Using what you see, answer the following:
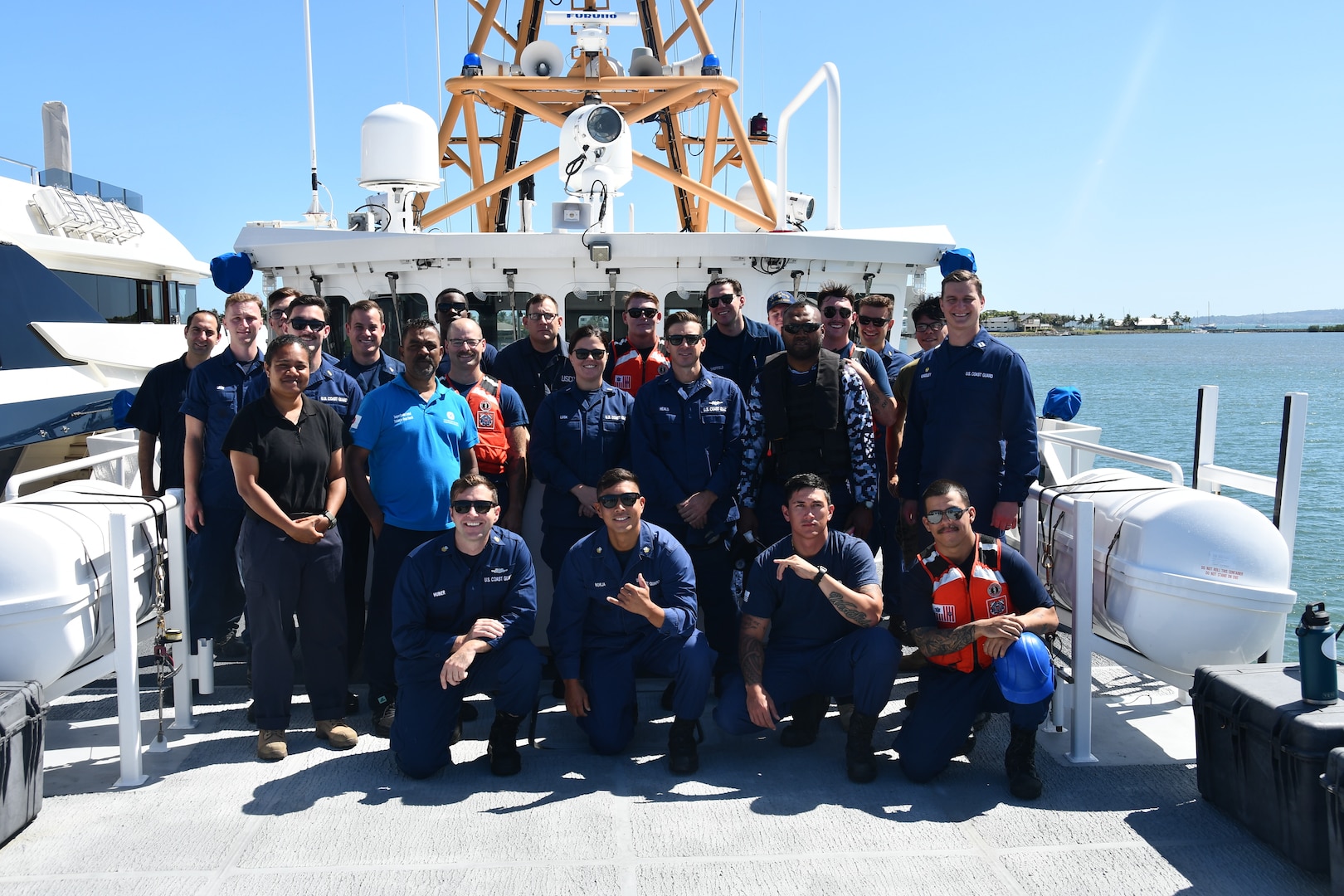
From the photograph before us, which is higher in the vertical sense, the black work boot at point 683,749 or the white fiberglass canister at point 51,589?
the white fiberglass canister at point 51,589

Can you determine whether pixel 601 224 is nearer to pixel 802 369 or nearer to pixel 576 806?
pixel 802 369

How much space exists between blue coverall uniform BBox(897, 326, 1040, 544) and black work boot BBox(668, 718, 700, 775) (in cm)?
143

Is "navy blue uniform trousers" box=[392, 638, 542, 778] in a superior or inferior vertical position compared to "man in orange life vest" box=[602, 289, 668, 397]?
inferior

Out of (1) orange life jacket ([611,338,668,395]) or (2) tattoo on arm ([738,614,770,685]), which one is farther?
(1) orange life jacket ([611,338,668,395])

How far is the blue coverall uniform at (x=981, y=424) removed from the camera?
14.0 ft

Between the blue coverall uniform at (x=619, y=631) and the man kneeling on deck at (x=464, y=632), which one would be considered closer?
the man kneeling on deck at (x=464, y=632)

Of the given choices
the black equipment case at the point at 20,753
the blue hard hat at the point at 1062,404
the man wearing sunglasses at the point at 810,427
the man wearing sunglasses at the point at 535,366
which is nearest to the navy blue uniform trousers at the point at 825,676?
the man wearing sunglasses at the point at 810,427

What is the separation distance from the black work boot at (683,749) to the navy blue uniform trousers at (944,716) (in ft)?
2.70

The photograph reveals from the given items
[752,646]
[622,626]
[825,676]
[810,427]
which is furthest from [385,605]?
[810,427]

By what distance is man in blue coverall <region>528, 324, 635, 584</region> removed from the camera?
471 centimetres

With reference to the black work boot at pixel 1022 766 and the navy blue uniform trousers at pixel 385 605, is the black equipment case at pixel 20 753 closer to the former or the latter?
the navy blue uniform trousers at pixel 385 605

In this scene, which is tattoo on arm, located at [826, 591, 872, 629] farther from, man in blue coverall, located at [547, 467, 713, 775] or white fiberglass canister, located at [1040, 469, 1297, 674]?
white fiberglass canister, located at [1040, 469, 1297, 674]

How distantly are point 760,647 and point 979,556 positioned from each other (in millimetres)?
959

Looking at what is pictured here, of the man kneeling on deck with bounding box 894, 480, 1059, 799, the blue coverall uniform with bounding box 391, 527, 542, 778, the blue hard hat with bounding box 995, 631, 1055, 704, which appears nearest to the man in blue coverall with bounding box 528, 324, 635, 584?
the blue coverall uniform with bounding box 391, 527, 542, 778
